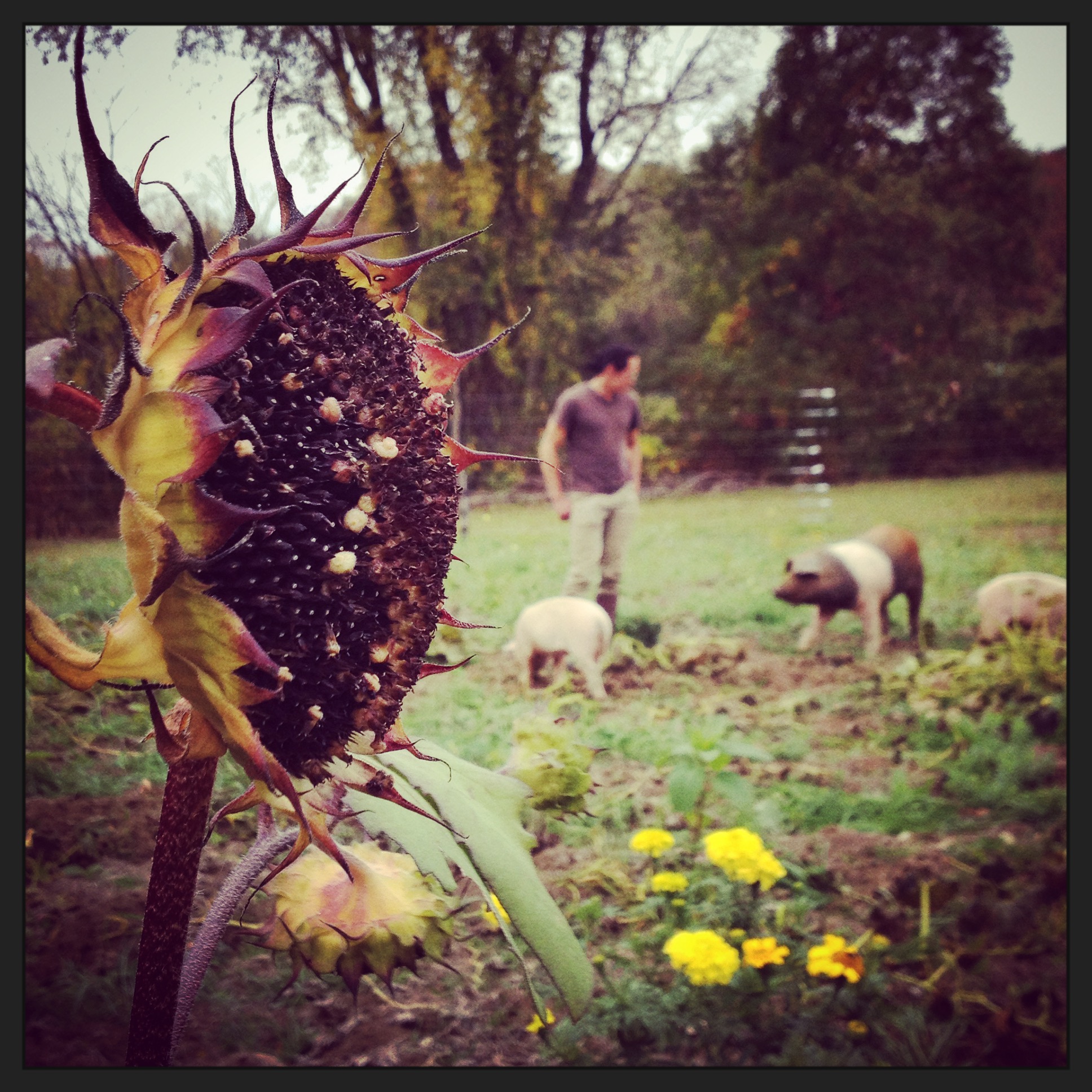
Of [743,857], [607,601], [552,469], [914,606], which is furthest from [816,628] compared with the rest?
[743,857]

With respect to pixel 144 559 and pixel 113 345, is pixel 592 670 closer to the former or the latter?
pixel 113 345

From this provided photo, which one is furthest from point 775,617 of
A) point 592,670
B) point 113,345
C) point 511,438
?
point 113,345

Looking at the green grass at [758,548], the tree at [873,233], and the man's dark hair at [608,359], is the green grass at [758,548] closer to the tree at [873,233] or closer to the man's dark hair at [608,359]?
the tree at [873,233]

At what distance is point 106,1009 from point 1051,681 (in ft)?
6.33

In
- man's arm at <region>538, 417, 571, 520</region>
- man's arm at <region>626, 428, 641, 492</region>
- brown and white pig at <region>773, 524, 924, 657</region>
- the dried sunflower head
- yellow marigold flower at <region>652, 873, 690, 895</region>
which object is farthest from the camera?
brown and white pig at <region>773, 524, 924, 657</region>

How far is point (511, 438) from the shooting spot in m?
2.02

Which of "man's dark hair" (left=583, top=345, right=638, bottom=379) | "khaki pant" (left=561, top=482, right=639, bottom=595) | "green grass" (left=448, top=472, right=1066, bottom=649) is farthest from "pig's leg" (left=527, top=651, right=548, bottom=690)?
"man's dark hair" (left=583, top=345, right=638, bottom=379)

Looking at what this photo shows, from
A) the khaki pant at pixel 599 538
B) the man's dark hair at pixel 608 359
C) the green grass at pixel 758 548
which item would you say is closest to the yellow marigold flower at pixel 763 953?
the green grass at pixel 758 548

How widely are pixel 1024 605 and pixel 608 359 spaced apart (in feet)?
4.02

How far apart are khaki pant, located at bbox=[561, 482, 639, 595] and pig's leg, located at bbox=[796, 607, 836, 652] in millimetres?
588

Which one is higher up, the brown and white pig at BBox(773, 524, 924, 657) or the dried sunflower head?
the dried sunflower head

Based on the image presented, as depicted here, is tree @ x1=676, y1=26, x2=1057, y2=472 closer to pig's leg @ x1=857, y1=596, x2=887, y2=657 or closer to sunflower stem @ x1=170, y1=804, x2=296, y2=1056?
pig's leg @ x1=857, y1=596, x2=887, y2=657

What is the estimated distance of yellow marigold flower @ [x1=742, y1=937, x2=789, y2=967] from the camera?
110 centimetres

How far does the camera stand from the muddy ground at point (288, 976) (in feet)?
3.22
